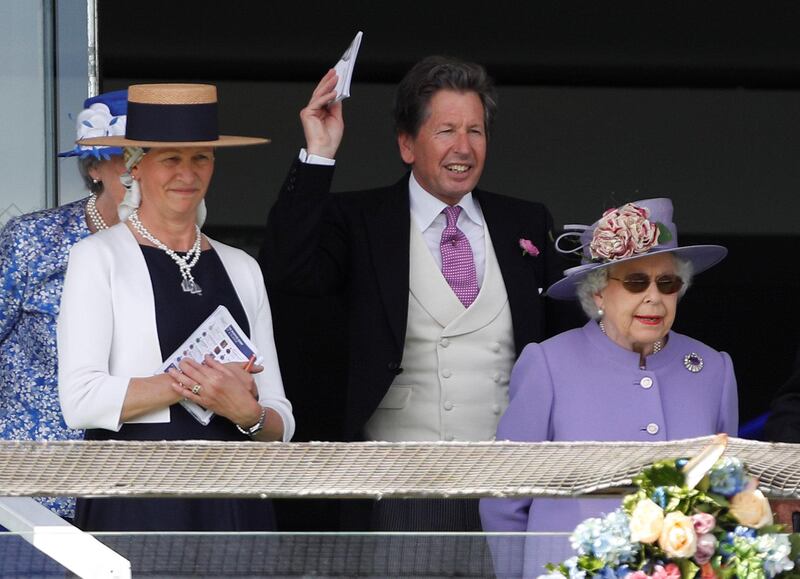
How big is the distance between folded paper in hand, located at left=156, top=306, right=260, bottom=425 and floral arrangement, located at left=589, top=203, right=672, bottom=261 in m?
0.76

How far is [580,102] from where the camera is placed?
791cm

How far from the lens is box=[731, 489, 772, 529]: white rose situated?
84.8 inches

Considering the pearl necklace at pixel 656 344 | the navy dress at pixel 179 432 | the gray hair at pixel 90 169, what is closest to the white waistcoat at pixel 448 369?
Result: the pearl necklace at pixel 656 344

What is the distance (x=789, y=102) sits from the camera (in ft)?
25.7

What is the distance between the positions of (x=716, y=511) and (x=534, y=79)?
578cm

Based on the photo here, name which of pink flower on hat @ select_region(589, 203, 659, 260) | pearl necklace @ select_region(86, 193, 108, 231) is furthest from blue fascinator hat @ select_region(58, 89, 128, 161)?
pink flower on hat @ select_region(589, 203, 659, 260)

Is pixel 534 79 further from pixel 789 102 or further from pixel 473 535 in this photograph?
pixel 473 535

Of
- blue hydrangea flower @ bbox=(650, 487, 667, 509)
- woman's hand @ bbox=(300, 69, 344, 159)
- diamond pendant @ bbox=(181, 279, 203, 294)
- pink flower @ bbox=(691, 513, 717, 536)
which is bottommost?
pink flower @ bbox=(691, 513, 717, 536)

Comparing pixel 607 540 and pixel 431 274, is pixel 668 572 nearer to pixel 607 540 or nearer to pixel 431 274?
pixel 607 540

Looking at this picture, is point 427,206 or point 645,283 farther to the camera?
point 427,206

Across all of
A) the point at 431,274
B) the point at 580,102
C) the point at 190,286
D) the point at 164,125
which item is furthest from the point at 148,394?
the point at 580,102

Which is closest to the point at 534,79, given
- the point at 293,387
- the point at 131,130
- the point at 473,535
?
the point at 293,387

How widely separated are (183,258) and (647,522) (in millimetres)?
1382

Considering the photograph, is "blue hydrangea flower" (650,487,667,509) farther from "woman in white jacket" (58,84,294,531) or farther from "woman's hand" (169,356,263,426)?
"woman's hand" (169,356,263,426)
